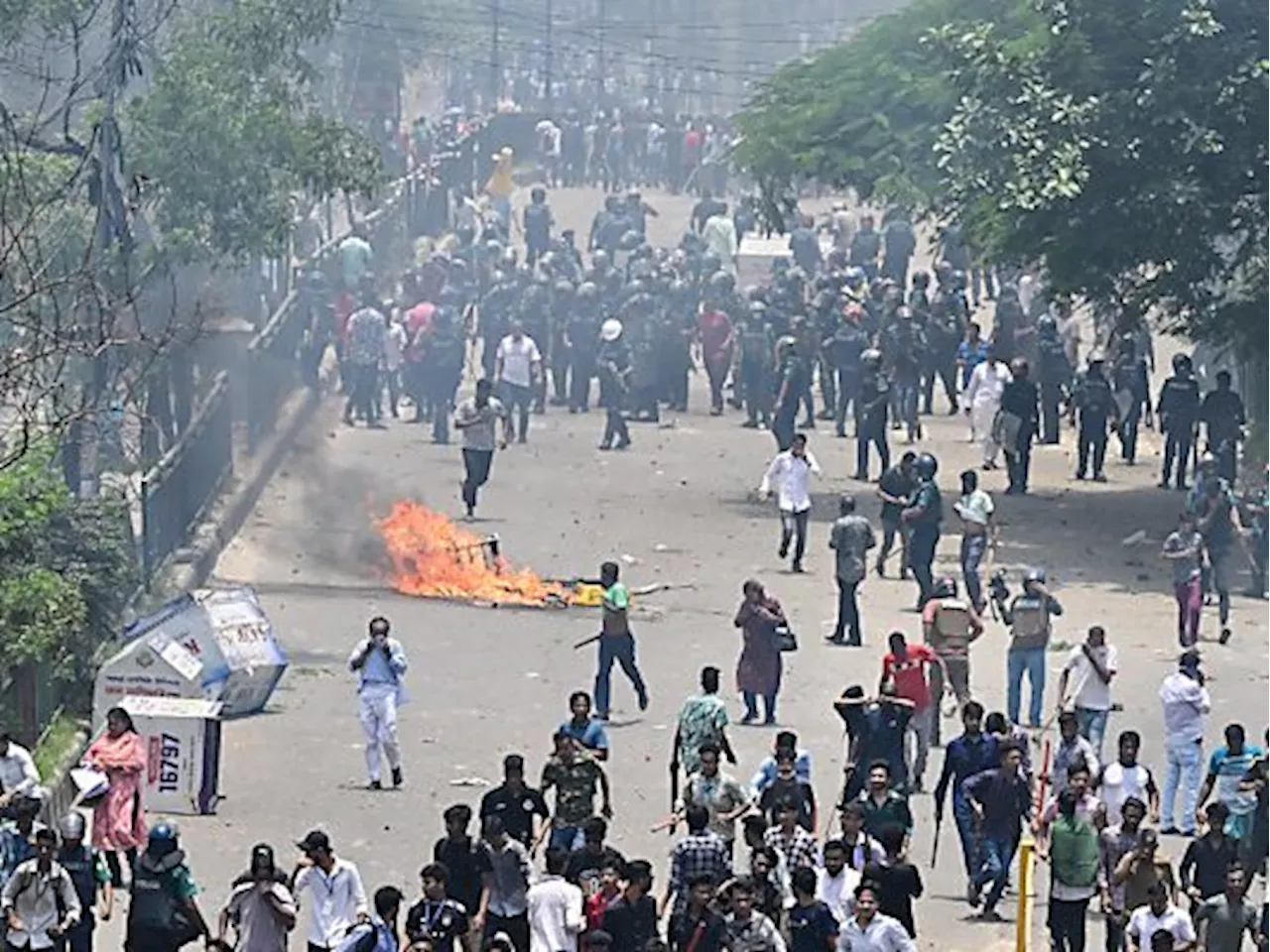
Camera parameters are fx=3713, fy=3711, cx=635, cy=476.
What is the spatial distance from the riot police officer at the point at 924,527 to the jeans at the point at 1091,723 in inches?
205

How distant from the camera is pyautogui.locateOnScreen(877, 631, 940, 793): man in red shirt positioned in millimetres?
21656

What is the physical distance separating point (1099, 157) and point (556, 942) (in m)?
15.0

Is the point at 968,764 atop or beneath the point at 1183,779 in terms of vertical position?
atop

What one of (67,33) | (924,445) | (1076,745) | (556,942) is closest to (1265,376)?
(924,445)

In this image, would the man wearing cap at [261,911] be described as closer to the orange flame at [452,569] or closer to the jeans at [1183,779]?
the jeans at [1183,779]

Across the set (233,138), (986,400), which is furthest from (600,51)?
(233,138)

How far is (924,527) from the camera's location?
27.8 m

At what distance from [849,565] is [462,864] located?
9715 millimetres

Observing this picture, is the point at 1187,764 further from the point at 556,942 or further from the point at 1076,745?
the point at 556,942

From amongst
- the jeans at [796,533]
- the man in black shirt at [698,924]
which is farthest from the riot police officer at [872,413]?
the man in black shirt at [698,924]

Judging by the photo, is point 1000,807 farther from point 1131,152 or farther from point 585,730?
point 1131,152

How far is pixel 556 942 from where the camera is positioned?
651 inches

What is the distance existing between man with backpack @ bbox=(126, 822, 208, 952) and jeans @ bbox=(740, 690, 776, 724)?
25.2 feet

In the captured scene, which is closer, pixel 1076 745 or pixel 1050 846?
pixel 1050 846
